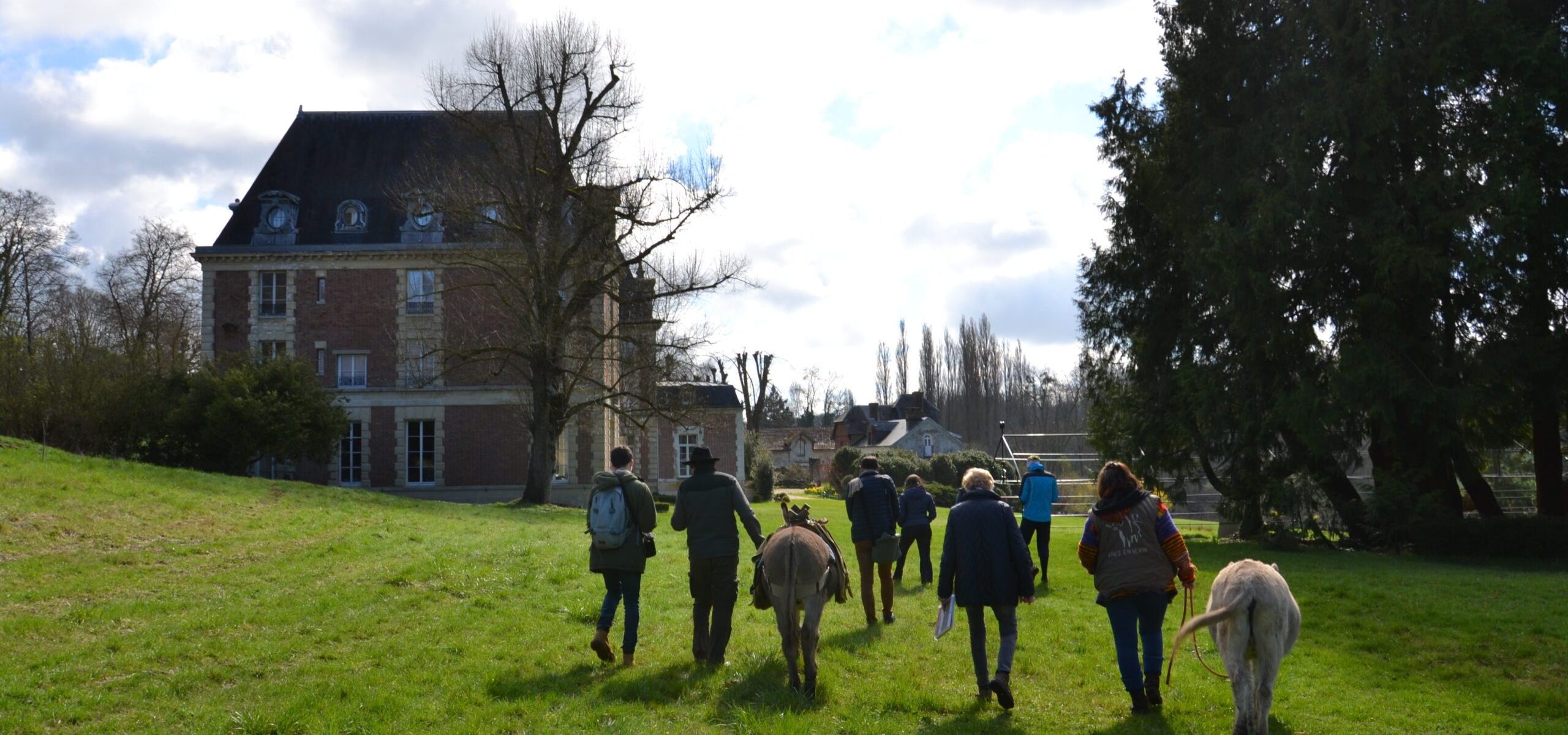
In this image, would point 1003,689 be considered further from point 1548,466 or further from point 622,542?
point 1548,466

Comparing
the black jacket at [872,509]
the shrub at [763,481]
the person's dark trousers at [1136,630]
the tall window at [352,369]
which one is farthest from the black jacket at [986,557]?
the shrub at [763,481]

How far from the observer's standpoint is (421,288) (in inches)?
1614

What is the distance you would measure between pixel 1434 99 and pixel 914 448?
57862 millimetres

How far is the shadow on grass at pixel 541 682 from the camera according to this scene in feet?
26.7

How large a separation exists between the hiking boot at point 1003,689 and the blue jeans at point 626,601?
3.03m

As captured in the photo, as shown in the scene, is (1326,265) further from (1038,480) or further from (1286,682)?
(1286,682)

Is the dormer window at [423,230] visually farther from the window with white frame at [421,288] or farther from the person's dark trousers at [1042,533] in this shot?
the person's dark trousers at [1042,533]

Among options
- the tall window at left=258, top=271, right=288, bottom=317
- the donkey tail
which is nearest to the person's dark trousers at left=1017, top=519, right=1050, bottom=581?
the donkey tail

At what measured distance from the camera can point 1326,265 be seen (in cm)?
2170

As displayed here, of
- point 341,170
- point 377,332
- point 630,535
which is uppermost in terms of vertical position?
point 341,170

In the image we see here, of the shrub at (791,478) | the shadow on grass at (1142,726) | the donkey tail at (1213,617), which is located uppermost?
the donkey tail at (1213,617)

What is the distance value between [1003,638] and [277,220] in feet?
131

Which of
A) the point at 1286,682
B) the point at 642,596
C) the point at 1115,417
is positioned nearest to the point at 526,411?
the point at 1115,417

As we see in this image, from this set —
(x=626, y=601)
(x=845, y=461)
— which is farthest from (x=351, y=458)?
(x=626, y=601)
